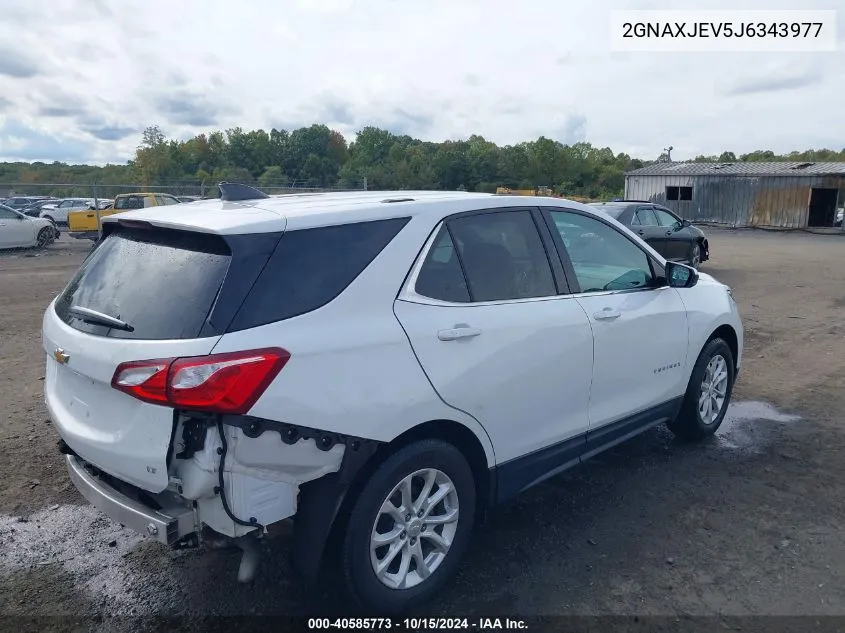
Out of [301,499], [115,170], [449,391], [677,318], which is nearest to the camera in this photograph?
[301,499]

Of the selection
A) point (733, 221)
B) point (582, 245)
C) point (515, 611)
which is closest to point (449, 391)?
point (515, 611)

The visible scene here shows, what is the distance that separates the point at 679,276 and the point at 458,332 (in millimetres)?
2096

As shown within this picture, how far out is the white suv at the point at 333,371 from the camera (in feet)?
8.08

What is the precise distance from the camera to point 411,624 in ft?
9.66

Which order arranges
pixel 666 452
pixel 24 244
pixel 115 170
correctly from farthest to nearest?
pixel 115 170 → pixel 24 244 → pixel 666 452

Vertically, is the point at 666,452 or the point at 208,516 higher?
the point at 208,516

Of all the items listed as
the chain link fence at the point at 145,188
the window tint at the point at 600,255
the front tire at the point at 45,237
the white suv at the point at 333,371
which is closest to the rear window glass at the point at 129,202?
the chain link fence at the point at 145,188

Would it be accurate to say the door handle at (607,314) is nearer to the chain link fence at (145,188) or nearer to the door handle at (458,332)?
the door handle at (458,332)

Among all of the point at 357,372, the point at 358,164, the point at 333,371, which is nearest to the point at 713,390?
the point at 357,372

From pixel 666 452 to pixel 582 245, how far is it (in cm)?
186

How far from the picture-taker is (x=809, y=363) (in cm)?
726

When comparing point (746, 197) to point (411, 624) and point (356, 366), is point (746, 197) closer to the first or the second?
point (411, 624)

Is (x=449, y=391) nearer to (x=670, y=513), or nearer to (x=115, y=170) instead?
(x=670, y=513)

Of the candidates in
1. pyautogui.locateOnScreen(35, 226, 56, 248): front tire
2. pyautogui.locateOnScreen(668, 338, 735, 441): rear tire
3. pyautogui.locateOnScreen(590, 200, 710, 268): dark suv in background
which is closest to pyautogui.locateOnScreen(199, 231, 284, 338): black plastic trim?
pyautogui.locateOnScreen(668, 338, 735, 441): rear tire
